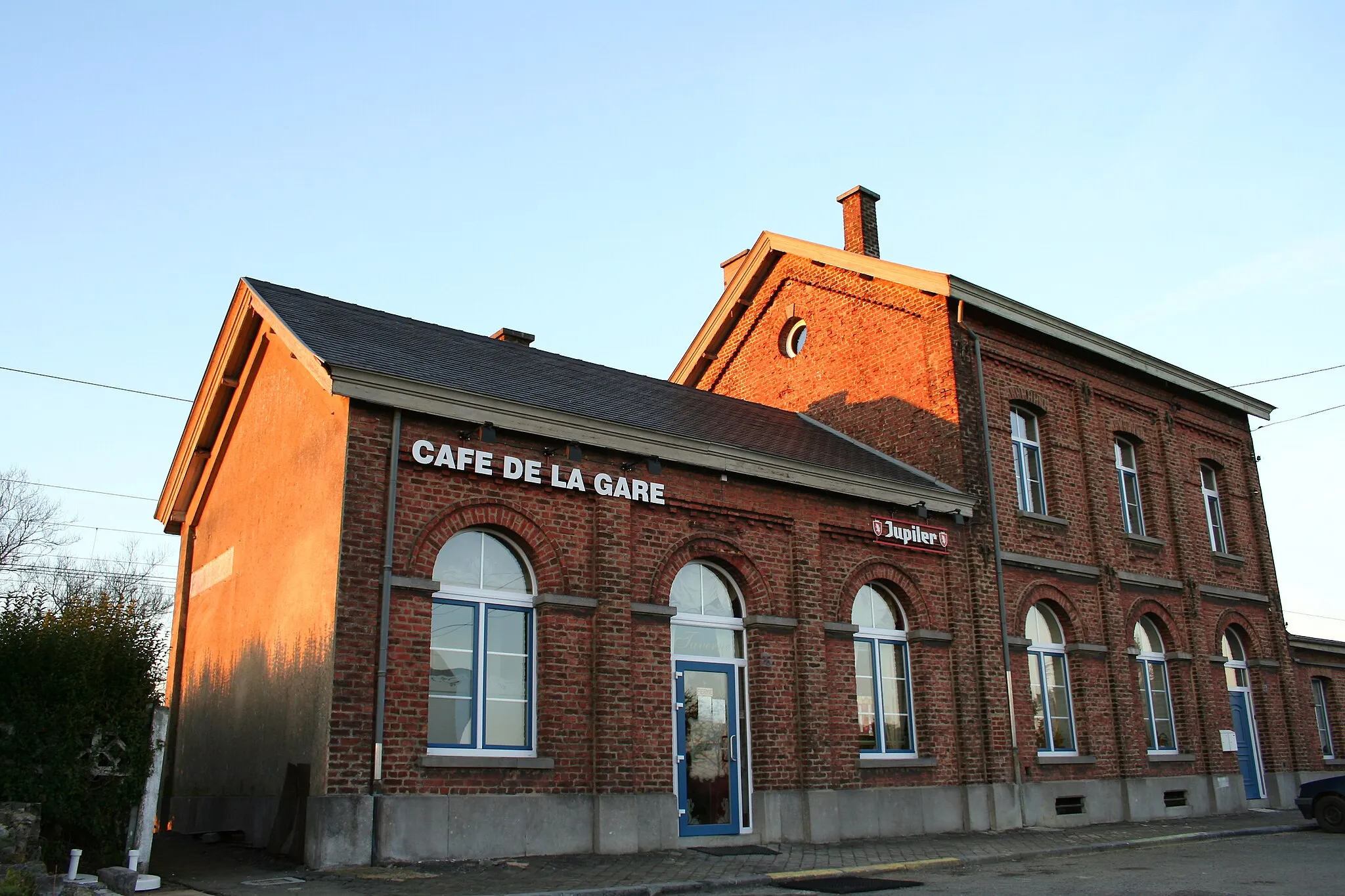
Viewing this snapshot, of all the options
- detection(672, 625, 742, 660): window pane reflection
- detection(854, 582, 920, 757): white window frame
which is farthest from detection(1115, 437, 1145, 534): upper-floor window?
detection(672, 625, 742, 660): window pane reflection

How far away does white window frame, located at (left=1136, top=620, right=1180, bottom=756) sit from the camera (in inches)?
796

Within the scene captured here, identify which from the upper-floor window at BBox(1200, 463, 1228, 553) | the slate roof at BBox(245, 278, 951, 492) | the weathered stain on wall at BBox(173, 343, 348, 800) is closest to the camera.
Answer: the weathered stain on wall at BBox(173, 343, 348, 800)

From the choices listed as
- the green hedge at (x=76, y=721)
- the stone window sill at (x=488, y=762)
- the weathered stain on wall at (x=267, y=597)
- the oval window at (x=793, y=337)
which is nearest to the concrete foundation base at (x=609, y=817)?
the stone window sill at (x=488, y=762)

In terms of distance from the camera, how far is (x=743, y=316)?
23.6 m

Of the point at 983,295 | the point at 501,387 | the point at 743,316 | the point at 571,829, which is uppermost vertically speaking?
the point at 743,316

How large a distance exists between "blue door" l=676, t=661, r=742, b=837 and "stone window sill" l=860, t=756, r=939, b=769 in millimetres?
2097

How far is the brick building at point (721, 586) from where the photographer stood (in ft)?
A: 38.1

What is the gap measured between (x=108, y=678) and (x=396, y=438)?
139 inches

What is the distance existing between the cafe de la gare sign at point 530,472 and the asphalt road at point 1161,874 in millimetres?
4929

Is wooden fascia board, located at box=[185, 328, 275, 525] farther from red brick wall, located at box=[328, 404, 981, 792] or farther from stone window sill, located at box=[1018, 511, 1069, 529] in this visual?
stone window sill, located at box=[1018, 511, 1069, 529]

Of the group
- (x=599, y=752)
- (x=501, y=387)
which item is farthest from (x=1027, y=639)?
(x=501, y=387)

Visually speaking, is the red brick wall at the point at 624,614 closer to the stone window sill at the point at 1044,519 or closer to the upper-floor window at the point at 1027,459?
the stone window sill at the point at 1044,519

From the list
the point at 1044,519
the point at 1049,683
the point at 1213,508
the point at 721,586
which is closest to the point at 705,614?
the point at 721,586

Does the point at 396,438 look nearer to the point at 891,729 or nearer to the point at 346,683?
the point at 346,683
